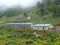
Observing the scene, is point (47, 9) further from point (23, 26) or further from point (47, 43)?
point (47, 43)

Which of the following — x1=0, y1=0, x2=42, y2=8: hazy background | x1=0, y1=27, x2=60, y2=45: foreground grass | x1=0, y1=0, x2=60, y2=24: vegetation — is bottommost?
x1=0, y1=27, x2=60, y2=45: foreground grass

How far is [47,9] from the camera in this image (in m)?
75.5

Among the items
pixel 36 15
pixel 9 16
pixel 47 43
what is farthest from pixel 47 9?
pixel 47 43

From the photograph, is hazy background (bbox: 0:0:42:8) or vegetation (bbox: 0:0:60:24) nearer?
vegetation (bbox: 0:0:60:24)

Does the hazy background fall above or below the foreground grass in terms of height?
above

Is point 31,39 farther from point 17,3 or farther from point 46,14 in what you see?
point 17,3

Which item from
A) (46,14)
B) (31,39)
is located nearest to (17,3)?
(46,14)

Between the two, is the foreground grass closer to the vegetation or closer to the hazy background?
the vegetation

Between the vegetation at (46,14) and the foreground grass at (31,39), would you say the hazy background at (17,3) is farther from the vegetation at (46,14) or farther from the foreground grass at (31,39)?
the foreground grass at (31,39)

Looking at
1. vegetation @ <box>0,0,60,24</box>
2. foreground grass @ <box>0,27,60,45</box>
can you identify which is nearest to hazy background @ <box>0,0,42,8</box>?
vegetation @ <box>0,0,60,24</box>

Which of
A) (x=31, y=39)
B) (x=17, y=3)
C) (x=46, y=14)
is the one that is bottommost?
(x=31, y=39)

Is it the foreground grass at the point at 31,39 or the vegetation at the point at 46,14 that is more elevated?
the vegetation at the point at 46,14

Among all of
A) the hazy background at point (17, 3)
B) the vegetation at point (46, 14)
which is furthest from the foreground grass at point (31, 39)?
the hazy background at point (17, 3)

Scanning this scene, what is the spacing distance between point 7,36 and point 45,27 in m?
15.3
